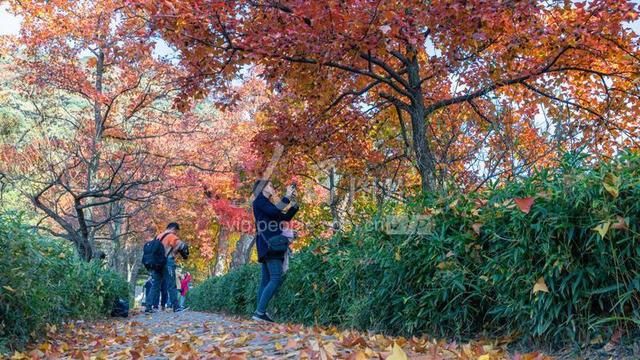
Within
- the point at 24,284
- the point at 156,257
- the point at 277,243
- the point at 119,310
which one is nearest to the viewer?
the point at 24,284

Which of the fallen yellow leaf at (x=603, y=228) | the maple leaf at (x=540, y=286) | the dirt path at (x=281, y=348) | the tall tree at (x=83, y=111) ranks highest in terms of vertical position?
the tall tree at (x=83, y=111)

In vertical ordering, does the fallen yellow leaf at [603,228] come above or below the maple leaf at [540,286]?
above

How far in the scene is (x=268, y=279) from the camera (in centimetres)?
623

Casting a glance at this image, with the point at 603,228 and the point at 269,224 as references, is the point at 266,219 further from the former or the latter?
the point at 603,228

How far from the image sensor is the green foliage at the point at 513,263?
283 centimetres

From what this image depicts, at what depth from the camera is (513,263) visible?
10.9ft

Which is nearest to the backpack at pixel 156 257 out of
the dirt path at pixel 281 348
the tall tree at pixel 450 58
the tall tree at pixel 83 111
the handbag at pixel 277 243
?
the tall tree at pixel 450 58

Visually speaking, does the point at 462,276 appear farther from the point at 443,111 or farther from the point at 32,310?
the point at 443,111

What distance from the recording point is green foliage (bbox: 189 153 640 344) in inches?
111

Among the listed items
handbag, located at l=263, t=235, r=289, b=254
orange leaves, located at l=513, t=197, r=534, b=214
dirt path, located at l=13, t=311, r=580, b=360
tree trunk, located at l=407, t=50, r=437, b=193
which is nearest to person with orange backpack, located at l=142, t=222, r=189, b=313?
handbag, located at l=263, t=235, r=289, b=254

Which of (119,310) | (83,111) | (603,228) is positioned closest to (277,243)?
(603,228)

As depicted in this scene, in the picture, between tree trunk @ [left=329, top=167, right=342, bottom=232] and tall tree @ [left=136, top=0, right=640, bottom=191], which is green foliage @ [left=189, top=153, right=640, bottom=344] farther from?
tree trunk @ [left=329, top=167, right=342, bottom=232]

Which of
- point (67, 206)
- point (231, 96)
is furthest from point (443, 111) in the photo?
point (67, 206)

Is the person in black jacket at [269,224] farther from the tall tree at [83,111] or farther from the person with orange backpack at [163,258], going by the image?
the tall tree at [83,111]
